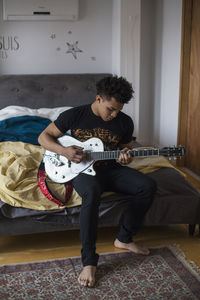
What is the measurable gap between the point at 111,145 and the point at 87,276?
71 centimetres

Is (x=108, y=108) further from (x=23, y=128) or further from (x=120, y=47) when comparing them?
(x=120, y=47)

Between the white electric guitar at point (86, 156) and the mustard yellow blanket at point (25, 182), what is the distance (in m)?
0.07

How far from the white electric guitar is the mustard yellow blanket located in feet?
0.25

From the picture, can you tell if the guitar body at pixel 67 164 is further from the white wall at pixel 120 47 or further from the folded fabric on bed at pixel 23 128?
the white wall at pixel 120 47

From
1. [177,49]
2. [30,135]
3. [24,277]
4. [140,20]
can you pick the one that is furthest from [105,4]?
[24,277]

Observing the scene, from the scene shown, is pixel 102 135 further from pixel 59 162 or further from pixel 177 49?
pixel 177 49

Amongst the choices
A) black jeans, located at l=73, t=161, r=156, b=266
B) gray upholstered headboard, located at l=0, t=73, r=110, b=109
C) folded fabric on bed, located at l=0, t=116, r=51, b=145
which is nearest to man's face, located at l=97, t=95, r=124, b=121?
black jeans, located at l=73, t=161, r=156, b=266

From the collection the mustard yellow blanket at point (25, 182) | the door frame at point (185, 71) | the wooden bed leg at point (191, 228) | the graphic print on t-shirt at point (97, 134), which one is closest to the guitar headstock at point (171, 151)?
the graphic print on t-shirt at point (97, 134)

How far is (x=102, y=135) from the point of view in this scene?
2.06 metres

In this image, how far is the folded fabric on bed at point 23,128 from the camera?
2.70 metres

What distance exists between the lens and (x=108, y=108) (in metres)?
2.00

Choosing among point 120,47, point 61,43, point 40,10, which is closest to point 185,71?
point 120,47

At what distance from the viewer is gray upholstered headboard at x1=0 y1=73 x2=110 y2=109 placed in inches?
136

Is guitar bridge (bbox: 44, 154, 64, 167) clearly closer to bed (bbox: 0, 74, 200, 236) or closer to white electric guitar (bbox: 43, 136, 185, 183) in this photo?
white electric guitar (bbox: 43, 136, 185, 183)
